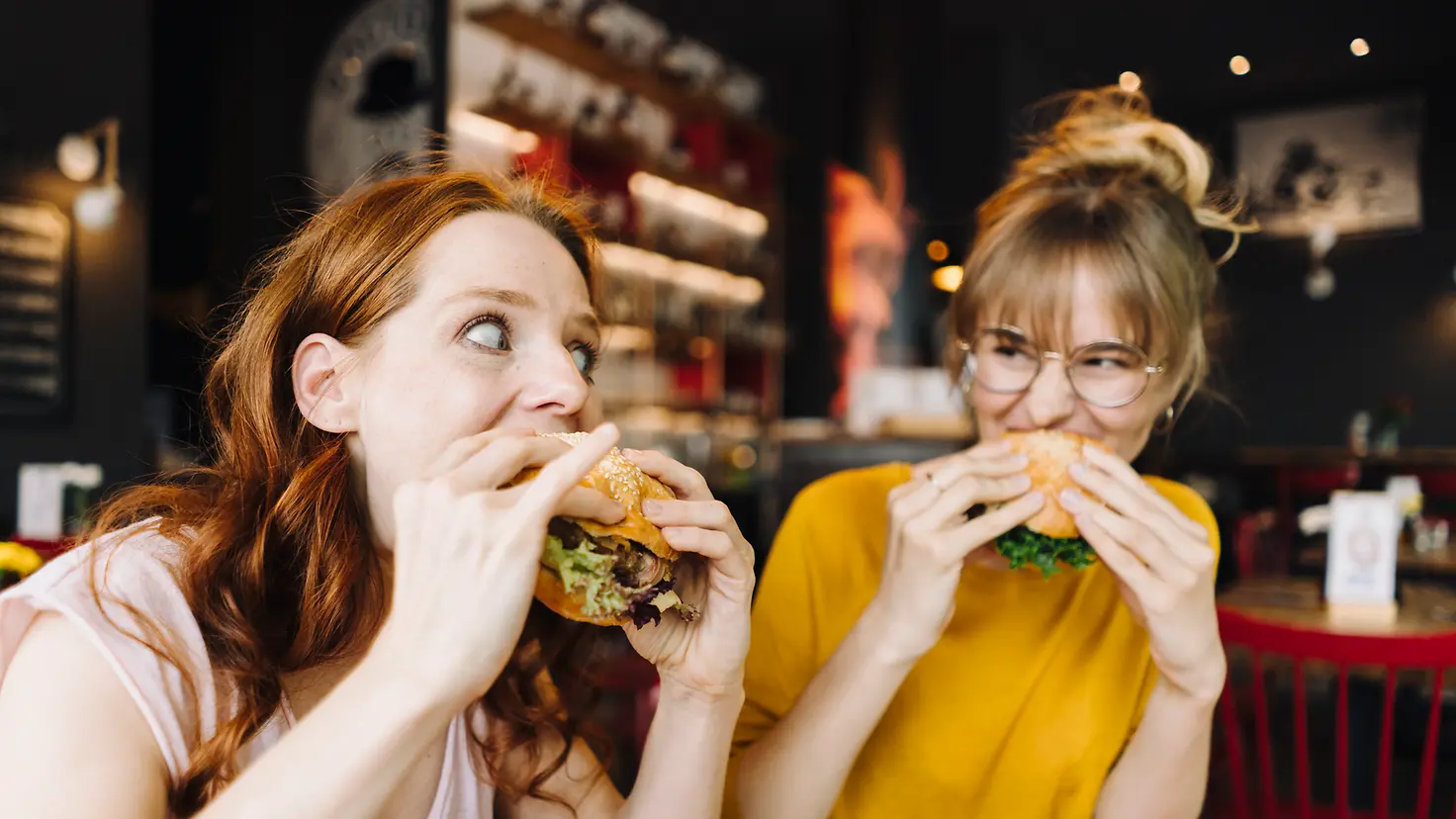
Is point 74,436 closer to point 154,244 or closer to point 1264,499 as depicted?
Result: point 154,244

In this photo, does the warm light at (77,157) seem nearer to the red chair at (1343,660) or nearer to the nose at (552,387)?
the nose at (552,387)

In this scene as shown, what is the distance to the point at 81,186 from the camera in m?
4.06

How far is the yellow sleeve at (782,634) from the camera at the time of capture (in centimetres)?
159

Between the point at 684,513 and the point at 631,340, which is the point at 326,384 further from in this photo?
the point at 631,340

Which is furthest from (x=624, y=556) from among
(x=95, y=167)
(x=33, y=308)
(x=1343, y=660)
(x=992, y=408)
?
(x=95, y=167)

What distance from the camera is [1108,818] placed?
148 cm

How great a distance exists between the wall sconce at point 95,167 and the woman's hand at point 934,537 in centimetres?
400

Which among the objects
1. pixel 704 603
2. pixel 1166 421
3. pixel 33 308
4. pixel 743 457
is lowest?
pixel 743 457

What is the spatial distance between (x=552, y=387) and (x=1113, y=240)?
104 cm

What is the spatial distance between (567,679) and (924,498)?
2.06 feet

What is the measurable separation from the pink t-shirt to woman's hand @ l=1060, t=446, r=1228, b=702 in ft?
3.65

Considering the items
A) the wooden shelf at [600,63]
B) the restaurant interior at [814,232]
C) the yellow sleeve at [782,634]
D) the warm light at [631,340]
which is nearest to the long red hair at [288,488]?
the restaurant interior at [814,232]

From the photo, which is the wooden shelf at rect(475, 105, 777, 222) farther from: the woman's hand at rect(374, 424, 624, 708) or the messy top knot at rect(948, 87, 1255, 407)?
the woman's hand at rect(374, 424, 624, 708)

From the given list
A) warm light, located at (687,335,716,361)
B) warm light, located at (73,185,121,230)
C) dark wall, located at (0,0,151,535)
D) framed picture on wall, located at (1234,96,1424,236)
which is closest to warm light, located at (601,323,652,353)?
warm light, located at (687,335,716,361)
